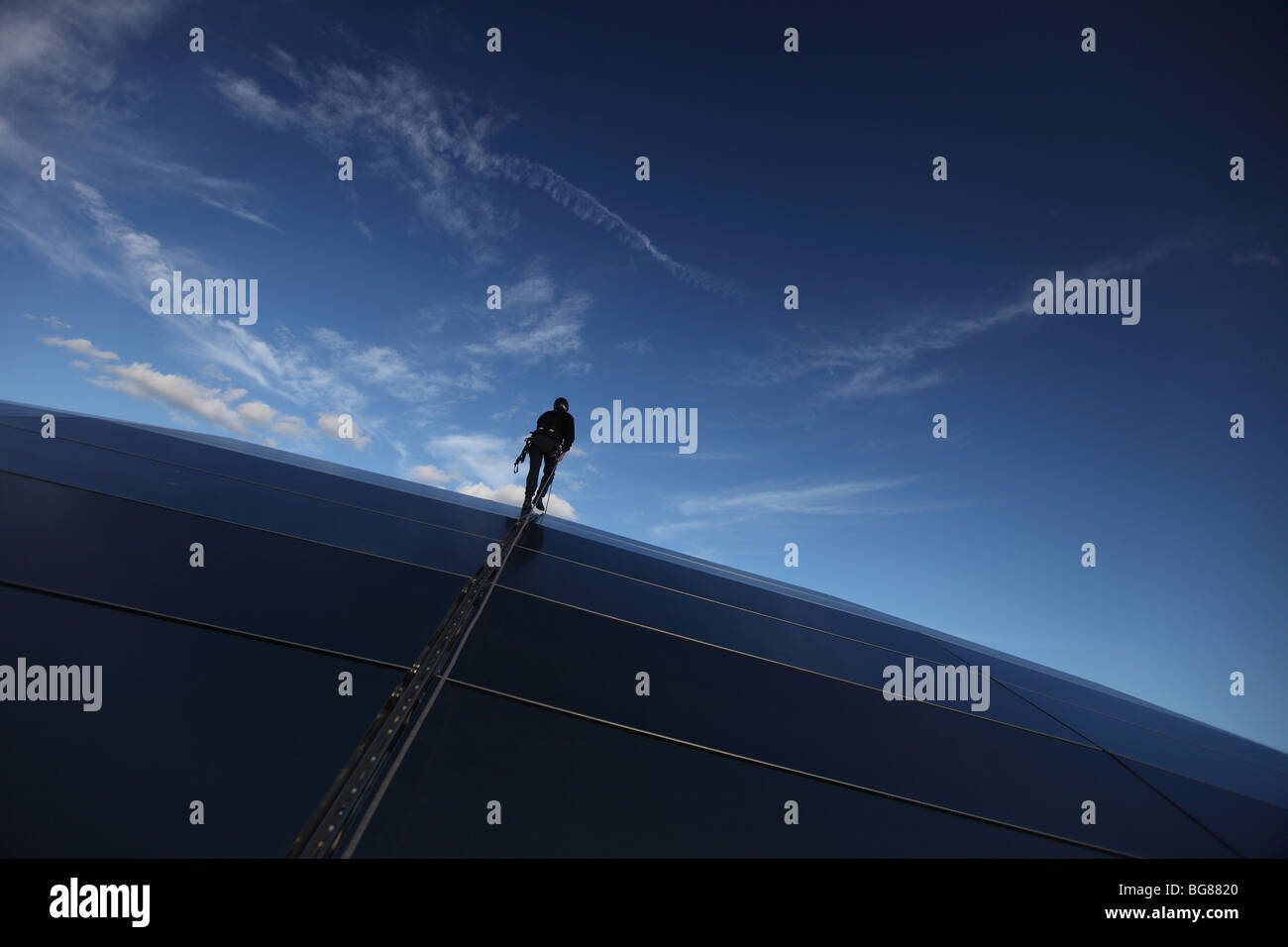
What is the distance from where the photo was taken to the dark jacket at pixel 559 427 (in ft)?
32.4

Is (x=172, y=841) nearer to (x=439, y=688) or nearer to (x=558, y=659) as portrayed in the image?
(x=439, y=688)

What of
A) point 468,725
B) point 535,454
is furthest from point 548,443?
point 468,725

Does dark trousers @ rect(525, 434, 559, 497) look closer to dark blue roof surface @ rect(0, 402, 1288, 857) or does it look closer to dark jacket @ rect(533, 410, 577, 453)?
dark jacket @ rect(533, 410, 577, 453)

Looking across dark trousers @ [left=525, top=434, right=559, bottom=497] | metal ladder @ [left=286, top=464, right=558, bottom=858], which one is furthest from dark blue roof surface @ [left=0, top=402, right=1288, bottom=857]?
dark trousers @ [left=525, top=434, right=559, bottom=497]

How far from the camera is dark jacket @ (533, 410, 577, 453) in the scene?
988cm

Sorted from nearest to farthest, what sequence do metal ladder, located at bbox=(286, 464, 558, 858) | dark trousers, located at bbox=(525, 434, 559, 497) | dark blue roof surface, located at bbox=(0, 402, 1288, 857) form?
metal ladder, located at bbox=(286, 464, 558, 858)
dark blue roof surface, located at bbox=(0, 402, 1288, 857)
dark trousers, located at bbox=(525, 434, 559, 497)

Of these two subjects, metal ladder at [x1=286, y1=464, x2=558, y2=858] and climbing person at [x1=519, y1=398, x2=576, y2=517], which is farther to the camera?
climbing person at [x1=519, y1=398, x2=576, y2=517]

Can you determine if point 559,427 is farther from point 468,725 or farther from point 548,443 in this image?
point 468,725

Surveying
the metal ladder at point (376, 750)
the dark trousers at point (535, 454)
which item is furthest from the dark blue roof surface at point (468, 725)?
the dark trousers at point (535, 454)

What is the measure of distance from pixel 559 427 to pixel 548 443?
43cm

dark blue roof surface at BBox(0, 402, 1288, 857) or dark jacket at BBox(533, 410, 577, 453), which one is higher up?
dark jacket at BBox(533, 410, 577, 453)

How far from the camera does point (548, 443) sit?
9750mm
